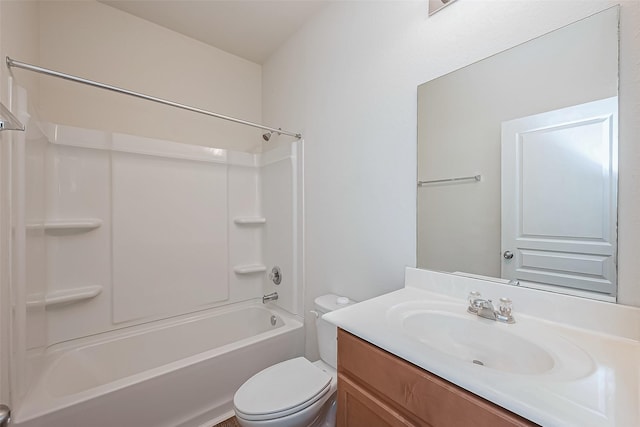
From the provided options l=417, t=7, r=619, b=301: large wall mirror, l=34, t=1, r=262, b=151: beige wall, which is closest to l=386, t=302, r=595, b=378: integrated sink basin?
l=417, t=7, r=619, b=301: large wall mirror

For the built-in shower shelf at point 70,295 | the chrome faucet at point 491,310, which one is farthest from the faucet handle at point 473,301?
the built-in shower shelf at point 70,295

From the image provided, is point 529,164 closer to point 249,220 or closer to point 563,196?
point 563,196

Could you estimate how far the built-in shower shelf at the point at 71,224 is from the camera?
4.99 ft

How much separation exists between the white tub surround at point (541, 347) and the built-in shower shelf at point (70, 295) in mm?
1666

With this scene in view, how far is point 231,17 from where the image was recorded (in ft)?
6.30

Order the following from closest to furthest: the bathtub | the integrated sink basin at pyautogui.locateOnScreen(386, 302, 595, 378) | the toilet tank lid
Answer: the integrated sink basin at pyautogui.locateOnScreen(386, 302, 595, 378) < the bathtub < the toilet tank lid

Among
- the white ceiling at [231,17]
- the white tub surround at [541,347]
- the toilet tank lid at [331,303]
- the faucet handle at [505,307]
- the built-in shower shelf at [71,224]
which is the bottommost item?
the toilet tank lid at [331,303]

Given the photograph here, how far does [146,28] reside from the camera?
6.52 ft

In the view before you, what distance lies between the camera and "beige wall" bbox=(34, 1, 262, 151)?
1696 millimetres

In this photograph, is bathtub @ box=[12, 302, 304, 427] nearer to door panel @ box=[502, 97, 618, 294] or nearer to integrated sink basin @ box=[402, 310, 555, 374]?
integrated sink basin @ box=[402, 310, 555, 374]

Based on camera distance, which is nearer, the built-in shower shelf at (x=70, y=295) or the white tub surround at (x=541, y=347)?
the white tub surround at (x=541, y=347)

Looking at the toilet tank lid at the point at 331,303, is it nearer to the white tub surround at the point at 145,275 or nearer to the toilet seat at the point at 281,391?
the toilet seat at the point at 281,391

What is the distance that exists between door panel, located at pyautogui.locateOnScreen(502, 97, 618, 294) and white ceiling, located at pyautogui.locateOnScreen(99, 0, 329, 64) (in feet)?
5.27

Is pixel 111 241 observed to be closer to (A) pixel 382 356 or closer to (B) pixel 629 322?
(A) pixel 382 356
